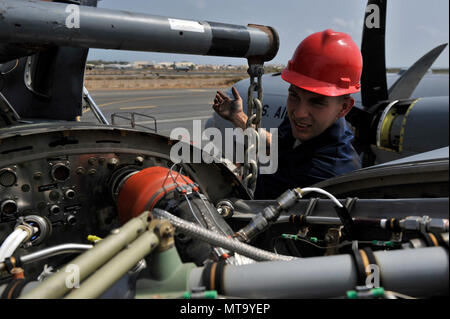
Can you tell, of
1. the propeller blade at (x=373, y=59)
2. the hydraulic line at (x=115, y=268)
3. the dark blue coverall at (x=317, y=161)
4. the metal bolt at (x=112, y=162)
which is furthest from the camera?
the propeller blade at (x=373, y=59)

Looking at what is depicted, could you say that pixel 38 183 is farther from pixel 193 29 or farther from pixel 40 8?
pixel 193 29

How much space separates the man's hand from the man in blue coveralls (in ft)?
1.83

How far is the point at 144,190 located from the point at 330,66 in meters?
1.46

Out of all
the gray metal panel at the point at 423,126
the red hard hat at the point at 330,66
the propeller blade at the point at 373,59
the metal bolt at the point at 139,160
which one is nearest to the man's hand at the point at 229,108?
the red hard hat at the point at 330,66

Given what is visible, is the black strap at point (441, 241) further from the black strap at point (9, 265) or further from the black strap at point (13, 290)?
the black strap at point (9, 265)

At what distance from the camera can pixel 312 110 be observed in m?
2.63

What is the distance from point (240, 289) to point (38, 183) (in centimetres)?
150

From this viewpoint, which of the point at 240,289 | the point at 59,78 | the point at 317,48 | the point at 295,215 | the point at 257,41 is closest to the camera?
the point at 240,289

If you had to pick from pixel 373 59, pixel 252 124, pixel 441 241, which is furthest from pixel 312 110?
pixel 373 59

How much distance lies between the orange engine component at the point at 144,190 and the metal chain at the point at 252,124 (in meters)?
0.58

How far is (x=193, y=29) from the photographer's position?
2.19m

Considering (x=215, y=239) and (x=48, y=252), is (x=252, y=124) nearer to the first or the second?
(x=215, y=239)

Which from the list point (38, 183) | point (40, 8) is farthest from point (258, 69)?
point (38, 183)

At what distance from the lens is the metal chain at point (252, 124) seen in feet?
8.30
